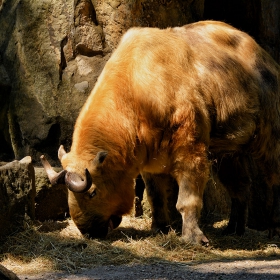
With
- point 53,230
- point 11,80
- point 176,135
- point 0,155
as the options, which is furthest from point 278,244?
point 0,155

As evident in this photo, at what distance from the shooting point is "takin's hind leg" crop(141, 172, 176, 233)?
349 inches

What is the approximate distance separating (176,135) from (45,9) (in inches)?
124

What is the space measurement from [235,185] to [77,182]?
104 inches

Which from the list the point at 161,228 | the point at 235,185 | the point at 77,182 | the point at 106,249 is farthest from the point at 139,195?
the point at 77,182

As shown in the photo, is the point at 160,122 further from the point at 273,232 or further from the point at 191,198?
the point at 273,232

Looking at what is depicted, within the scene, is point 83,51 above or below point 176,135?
above

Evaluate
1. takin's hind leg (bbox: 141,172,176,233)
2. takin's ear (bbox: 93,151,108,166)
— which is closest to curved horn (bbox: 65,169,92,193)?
takin's ear (bbox: 93,151,108,166)

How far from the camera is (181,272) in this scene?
6664 millimetres

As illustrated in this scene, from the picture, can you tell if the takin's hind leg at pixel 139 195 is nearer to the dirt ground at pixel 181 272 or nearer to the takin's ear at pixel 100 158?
the takin's ear at pixel 100 158

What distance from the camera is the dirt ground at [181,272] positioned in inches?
251

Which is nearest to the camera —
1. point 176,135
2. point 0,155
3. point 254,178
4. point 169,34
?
point 176,135

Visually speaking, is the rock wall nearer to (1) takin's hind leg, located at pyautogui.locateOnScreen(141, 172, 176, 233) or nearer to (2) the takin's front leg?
(1) takin's hind leg, located at pyautogui.locateOnScreen(141, 172, 176, 233)

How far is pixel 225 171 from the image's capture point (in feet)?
31.0

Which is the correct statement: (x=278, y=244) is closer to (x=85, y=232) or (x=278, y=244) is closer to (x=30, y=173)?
(x=85, y=232)
